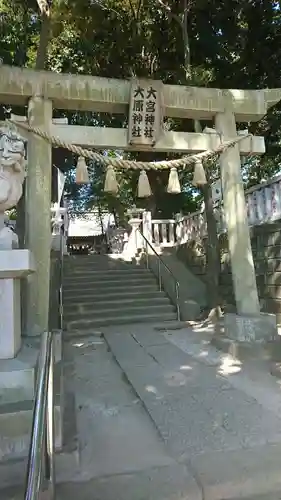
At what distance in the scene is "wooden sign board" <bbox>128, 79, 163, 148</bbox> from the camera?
5.12 m

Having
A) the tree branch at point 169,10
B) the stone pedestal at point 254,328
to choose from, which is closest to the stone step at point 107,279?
the stone pedestal at point 254,328

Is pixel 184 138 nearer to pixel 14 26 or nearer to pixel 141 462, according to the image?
pixel 141 462

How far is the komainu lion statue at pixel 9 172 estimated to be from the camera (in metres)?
3.02

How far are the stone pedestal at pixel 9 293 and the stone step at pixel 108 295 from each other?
4.99 metres

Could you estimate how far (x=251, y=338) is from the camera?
15.9 ft

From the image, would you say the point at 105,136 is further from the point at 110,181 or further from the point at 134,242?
the point at 134,242

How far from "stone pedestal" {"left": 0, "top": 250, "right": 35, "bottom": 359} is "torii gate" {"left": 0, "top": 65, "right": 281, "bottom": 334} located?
1472 mm

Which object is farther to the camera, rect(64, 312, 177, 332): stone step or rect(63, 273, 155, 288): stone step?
rect(63, 273, 155, 288): stone step

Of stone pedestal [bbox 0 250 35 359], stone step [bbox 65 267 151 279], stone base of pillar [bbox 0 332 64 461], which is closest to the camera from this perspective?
stone base of pillar [bbox 0 332 64 461]

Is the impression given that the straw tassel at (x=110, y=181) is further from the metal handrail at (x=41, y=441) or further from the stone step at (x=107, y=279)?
the stone step at (x=107, y=279)

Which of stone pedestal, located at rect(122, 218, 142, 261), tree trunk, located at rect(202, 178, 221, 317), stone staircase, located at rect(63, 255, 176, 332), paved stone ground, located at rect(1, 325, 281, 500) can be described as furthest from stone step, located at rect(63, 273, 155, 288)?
paved stone ground, located at rect(1, 325, 281, 500)

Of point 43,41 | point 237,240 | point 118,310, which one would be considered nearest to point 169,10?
point 43,41

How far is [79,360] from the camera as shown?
5051mm

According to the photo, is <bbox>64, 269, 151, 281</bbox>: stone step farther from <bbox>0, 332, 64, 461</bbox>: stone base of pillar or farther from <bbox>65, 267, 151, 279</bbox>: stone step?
<bbox>0, 332, 64, 461</bbox>: stone base of pillar
